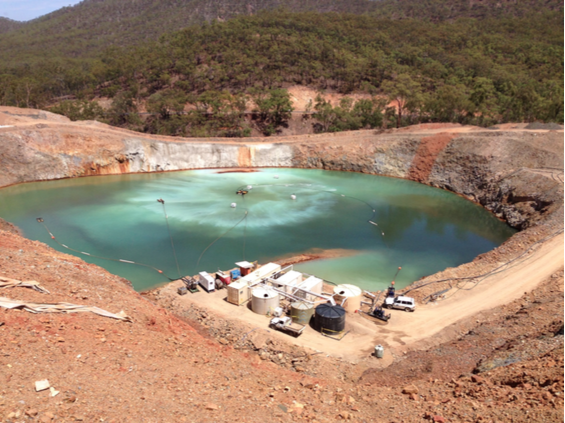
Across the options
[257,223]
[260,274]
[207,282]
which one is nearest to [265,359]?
[260,274]

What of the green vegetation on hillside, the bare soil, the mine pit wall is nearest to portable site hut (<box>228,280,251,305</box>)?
the bare soil

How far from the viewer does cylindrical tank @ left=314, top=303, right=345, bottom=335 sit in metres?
20.7

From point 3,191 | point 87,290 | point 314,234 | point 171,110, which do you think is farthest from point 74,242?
point 171,110

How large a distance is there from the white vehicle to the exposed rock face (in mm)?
23966

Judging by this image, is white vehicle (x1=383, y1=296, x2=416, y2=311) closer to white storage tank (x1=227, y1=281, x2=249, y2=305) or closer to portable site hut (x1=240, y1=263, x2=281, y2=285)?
portable site hut (x1=240, y1=263, x2=281, y2=285)

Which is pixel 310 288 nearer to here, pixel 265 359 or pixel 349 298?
pixel 349 298

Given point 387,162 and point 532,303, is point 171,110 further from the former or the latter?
point 532,303

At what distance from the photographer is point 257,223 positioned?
39.8m

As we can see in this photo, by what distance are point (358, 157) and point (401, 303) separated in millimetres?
45706

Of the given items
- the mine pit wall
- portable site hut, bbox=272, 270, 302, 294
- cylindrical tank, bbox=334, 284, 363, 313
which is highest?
the mine pit wall

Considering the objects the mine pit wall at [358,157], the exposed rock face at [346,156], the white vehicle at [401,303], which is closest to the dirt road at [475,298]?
the white vehicle at [401,303]

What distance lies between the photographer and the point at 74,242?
34.1 metres

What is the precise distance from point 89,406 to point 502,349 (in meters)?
16.3

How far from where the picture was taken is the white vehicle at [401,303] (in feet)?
78.9
